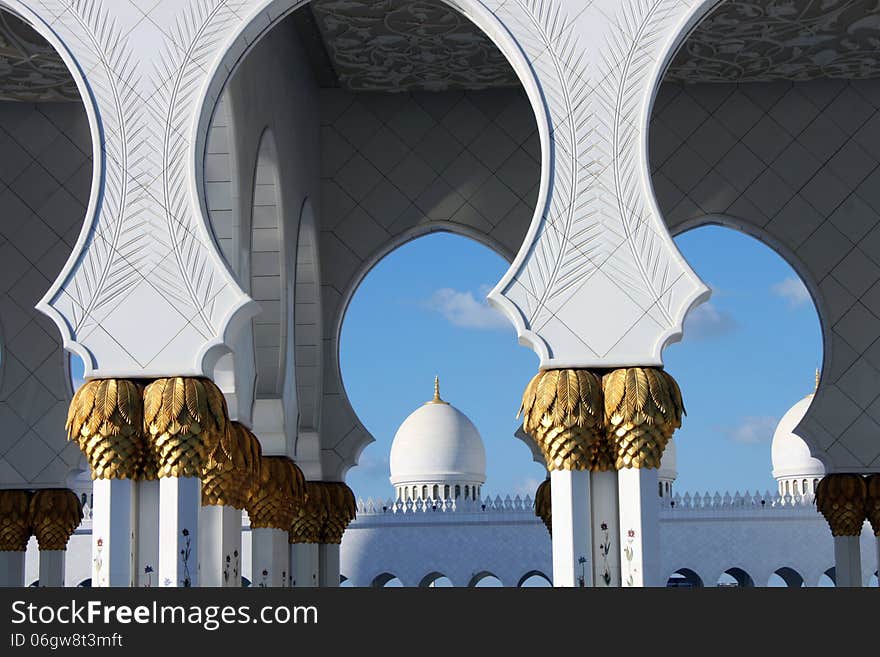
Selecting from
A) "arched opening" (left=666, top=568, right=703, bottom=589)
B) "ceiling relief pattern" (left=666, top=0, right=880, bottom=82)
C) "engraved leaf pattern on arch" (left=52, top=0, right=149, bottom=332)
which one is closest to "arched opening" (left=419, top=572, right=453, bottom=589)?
"arched opening" (left=666, top=568, right=703, bottom=589)

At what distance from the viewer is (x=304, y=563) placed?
481 inches

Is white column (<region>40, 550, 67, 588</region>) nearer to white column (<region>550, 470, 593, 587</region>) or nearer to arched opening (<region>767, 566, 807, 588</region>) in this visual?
white column (<region>550, 470, 593, 587</region>)

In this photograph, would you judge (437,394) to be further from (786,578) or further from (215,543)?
(215,543)

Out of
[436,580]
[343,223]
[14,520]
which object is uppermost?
[343,223]

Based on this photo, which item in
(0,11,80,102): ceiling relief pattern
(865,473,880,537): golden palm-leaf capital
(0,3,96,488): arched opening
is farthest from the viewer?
(0,3,96,488): arched opening

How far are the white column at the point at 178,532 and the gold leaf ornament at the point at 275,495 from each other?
3.35 metres

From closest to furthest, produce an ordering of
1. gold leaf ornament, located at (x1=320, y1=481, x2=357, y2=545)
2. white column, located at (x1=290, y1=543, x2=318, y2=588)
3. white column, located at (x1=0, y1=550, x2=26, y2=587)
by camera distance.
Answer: white column, located at (x1=0, y1=550, x2=26, y2=587)
white column, located at (x1=290, y1=543, x2=318, y2=588)
gold leaf ornament, located at (x1=320, y1=481, x2=357, y2=545)

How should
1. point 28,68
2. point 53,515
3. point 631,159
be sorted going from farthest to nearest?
point 53,515 < point 28,68 < point 631,159

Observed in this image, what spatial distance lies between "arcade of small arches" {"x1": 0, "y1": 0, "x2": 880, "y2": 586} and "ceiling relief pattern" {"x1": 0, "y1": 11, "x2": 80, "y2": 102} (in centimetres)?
4

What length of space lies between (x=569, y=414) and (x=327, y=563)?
219 inches

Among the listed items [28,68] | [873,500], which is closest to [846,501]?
[873,500]

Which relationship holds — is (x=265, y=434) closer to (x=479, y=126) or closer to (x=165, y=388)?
(x=479, y=126)

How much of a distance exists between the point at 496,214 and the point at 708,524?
12689mm

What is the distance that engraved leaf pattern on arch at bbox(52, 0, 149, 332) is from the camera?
296 inches
